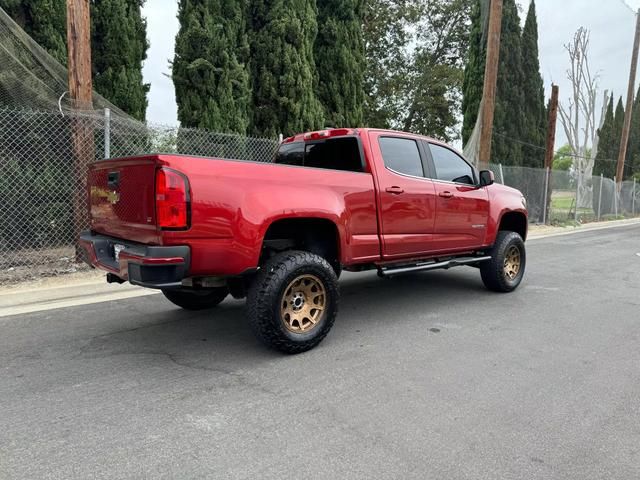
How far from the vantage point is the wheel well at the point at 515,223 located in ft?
21.0

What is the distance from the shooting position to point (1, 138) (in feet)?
21.8

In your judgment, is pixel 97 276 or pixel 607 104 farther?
pixel 607 104

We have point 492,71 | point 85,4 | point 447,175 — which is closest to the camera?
Answer: point 447,175

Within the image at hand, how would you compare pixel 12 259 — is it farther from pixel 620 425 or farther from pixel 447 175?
pixel 620 425

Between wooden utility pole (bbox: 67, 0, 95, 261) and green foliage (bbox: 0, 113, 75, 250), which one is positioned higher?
wooden utility pole (bbox: 67, 0, 95, 261)

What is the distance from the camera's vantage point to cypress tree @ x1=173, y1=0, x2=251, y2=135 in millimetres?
10562

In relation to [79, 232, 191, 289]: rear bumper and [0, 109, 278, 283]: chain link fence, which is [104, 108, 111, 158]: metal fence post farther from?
[79, 232, 191, 289]: rear bumper

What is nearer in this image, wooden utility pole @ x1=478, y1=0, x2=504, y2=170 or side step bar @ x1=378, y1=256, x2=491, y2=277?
side step bar @ x1=378, y1=256, x2=491, y2=277

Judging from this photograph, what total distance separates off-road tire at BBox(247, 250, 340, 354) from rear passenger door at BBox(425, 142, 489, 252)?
182 cm

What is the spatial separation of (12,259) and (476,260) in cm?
623

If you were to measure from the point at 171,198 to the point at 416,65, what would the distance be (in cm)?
2371

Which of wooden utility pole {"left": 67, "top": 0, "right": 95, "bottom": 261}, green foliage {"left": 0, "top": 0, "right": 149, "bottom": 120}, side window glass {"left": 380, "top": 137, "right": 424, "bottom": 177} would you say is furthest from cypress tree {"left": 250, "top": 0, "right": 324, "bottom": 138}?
side window glass {"left": 380, "top": 137, "right": 424, "bottom": 177}

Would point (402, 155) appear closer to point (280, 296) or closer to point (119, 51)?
point (280, 296)

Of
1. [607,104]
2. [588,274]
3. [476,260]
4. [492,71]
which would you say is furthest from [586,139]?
[476,260]
